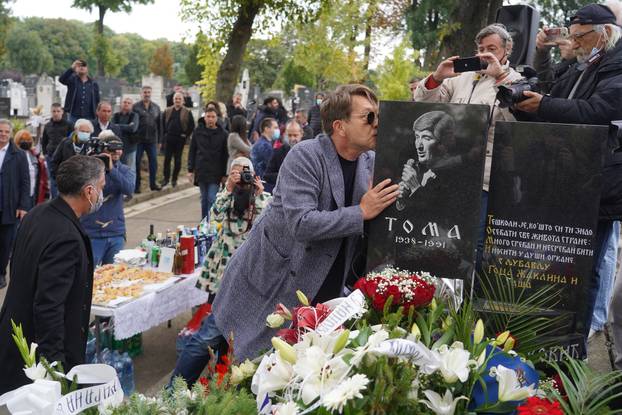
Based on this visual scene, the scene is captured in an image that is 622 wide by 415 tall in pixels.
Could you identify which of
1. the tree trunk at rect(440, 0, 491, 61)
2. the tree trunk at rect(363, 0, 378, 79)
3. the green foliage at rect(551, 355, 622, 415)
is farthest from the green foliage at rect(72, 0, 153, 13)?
the green foliage at rect(551, 355, 622, 415)

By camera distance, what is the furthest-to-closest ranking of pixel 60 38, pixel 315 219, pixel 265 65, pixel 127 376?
1. pixel 60 38
2. pixel 265 65
3. pixel 127 376
4. pixel 315 219

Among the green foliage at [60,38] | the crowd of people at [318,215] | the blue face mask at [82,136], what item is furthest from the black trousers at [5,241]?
the green foliage at [60,38]

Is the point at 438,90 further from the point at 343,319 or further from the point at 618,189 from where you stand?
the point at 343,319

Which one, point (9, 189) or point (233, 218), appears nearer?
point (233, 218)

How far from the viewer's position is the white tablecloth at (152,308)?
5.56 m

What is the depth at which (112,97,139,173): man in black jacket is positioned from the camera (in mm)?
14047

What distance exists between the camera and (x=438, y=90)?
13.1 ft

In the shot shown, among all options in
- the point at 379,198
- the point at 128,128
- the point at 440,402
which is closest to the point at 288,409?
the point at 440,402

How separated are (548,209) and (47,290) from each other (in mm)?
2671

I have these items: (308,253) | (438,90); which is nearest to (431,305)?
(308,253)

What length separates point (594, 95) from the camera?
344cm

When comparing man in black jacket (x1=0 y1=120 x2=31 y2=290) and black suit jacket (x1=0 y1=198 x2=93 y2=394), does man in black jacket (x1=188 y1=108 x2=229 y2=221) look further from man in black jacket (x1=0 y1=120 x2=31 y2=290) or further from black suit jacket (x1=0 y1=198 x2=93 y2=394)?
black suit jacket (x1=0 y1=198 x2=93 y2=394)

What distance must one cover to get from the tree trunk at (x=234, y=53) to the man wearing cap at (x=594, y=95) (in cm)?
1631

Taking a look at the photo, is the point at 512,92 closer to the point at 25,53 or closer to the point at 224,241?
the point at 224,241
